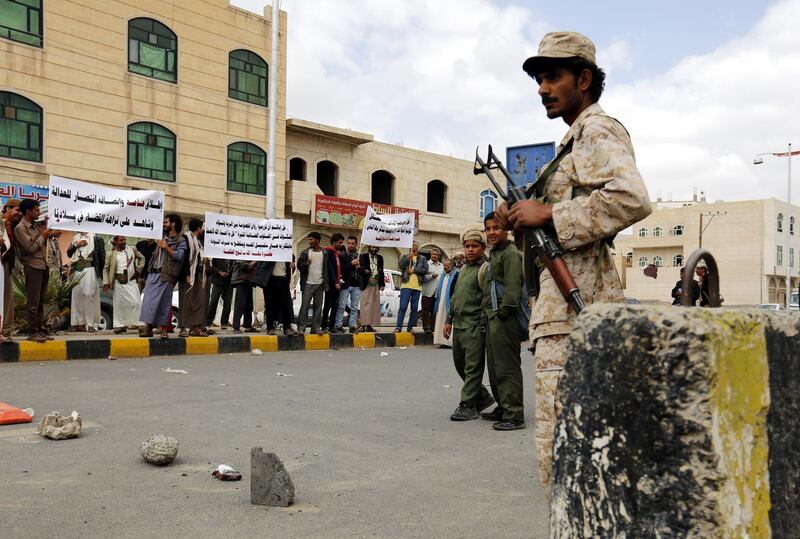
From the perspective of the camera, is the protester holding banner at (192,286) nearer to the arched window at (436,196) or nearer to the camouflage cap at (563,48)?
the camouflage cap at (563,48)

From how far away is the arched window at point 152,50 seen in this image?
20109 mm

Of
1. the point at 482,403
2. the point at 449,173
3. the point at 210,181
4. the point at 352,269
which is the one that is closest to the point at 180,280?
the point at 352,269

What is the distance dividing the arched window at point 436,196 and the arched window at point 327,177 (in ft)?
15.9

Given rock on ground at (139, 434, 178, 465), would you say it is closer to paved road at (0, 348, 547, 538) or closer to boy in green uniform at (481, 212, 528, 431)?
paved road at (0, 348, 547, 538)

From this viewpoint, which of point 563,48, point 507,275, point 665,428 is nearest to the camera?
point 665,428

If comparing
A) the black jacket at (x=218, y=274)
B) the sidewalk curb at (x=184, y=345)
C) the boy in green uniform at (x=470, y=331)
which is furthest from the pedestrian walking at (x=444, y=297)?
the black jacket at (x=218, y=274)

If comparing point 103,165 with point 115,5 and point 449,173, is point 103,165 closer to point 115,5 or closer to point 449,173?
point 115,5

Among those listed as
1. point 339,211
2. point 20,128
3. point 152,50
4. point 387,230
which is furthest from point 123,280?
point 339,211

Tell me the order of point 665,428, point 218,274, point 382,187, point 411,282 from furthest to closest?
point 382,187
point 411,282
point 218,274
point 665,428

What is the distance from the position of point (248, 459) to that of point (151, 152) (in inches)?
698

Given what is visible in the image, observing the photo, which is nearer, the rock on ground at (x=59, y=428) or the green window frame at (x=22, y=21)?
the rock on ground at (x=59, y=428)

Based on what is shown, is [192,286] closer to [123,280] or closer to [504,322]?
[123,280]

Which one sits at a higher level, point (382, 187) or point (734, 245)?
point (382, 187)

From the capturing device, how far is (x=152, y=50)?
20.5 metres
